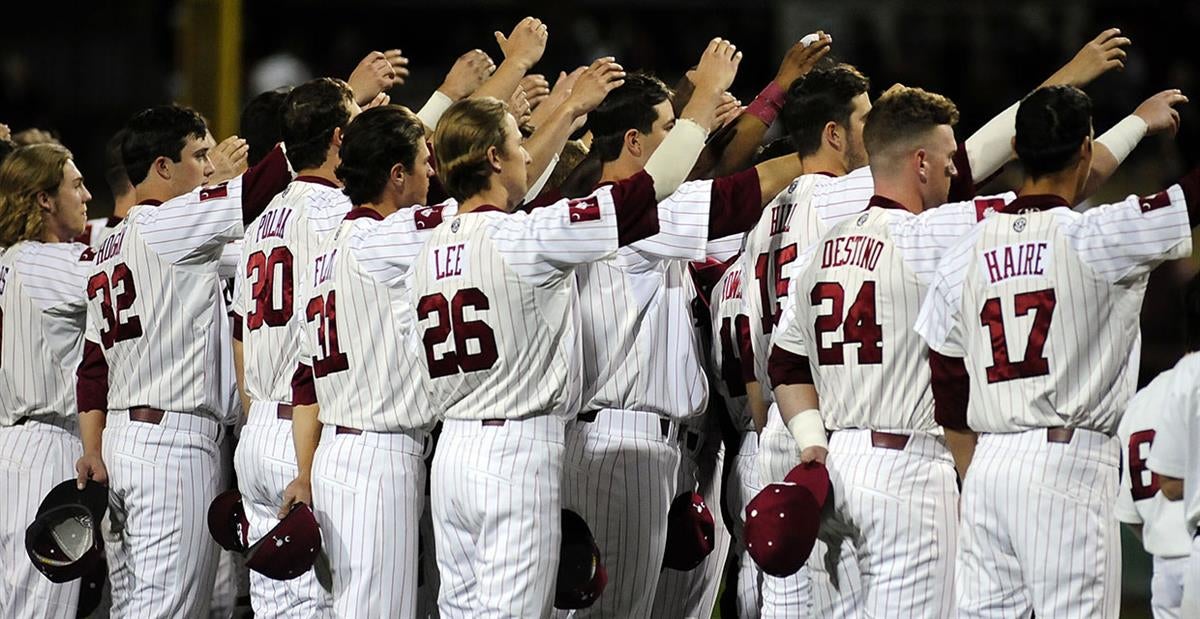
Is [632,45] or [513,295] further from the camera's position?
[632,45]

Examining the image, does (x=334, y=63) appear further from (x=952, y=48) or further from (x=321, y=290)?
(x=321, y=290)

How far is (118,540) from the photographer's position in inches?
241

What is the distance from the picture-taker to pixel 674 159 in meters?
5.11

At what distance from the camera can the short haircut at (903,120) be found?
5074mm

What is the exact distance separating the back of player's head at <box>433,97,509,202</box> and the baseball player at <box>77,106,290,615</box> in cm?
105

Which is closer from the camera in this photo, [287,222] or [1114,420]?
[1114,420]

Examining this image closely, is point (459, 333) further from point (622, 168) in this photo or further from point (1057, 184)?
point (1057, 184)

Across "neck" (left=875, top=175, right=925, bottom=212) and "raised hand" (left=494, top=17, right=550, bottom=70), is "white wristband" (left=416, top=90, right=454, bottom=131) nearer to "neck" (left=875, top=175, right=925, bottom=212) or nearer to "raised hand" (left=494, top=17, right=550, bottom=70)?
"raised hand" (left=494, top=17, right=550, bottom=70)

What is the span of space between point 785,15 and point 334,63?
168 inches

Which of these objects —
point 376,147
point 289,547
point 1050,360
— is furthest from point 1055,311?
point 289,547

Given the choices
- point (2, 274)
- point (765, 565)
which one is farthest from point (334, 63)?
point (765, 565)

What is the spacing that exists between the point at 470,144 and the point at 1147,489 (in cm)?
229

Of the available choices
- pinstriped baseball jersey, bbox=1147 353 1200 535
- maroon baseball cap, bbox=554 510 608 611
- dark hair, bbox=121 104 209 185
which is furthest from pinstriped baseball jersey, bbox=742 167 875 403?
dark hair, bbox=121 104 209 185

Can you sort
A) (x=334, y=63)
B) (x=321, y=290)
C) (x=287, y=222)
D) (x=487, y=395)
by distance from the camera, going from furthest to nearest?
(x=334, y=63)
(x=287, y=222)
(x=321, y=290)
(x=487, y=395)
